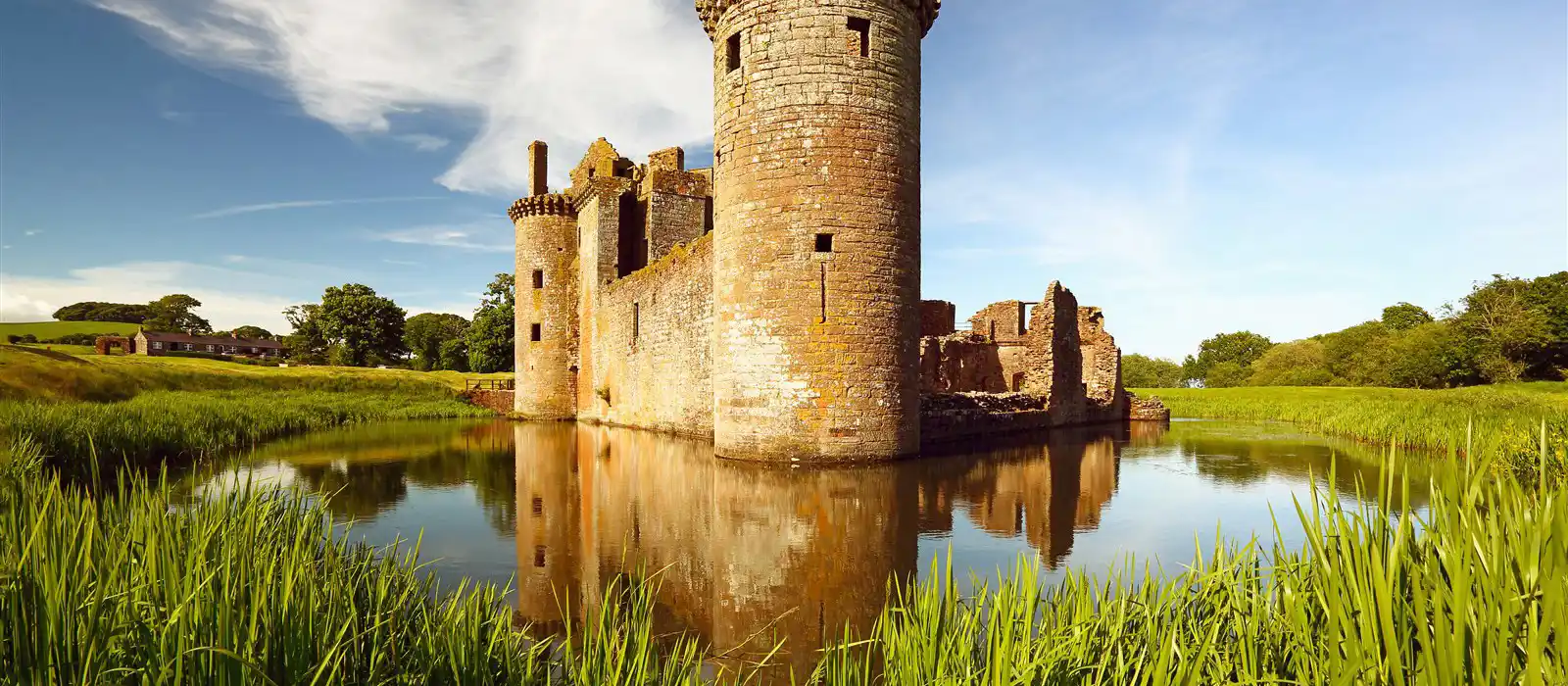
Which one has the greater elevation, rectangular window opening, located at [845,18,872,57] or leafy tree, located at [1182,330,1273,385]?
rectangular window opening, located at [845,18,872,57]

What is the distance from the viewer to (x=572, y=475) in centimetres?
1139

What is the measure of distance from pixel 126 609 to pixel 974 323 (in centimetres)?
2547

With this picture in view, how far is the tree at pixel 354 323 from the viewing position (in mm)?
54000

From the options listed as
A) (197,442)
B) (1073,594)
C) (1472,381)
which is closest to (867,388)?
(1073,594)

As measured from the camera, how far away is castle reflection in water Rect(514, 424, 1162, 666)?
16.3 feet

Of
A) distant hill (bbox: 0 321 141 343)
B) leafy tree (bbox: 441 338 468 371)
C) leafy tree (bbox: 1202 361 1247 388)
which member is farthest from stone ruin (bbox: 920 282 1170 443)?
distant hill (bbox: 0 321 141 343)

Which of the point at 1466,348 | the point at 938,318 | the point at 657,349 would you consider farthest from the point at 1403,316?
the point at 657,349

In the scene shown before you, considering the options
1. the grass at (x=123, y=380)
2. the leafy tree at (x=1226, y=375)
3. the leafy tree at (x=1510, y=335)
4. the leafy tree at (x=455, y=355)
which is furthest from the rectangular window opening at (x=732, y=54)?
the leafy tree at (x=1226, y=375)

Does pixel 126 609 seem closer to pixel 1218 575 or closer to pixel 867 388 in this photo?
pixel 1218 575

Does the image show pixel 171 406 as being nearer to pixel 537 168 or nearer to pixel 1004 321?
pixel 537 168

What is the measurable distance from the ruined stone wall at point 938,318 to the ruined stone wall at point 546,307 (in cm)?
1161

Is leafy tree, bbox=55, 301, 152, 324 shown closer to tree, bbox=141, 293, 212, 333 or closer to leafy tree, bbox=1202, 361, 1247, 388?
tree, bbox=141, 293, 212, 333

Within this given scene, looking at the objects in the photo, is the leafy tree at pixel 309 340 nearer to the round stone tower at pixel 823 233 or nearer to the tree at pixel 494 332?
the tree at pixel 494 332

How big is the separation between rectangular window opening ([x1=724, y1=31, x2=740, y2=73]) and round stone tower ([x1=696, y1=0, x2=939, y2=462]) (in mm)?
490
